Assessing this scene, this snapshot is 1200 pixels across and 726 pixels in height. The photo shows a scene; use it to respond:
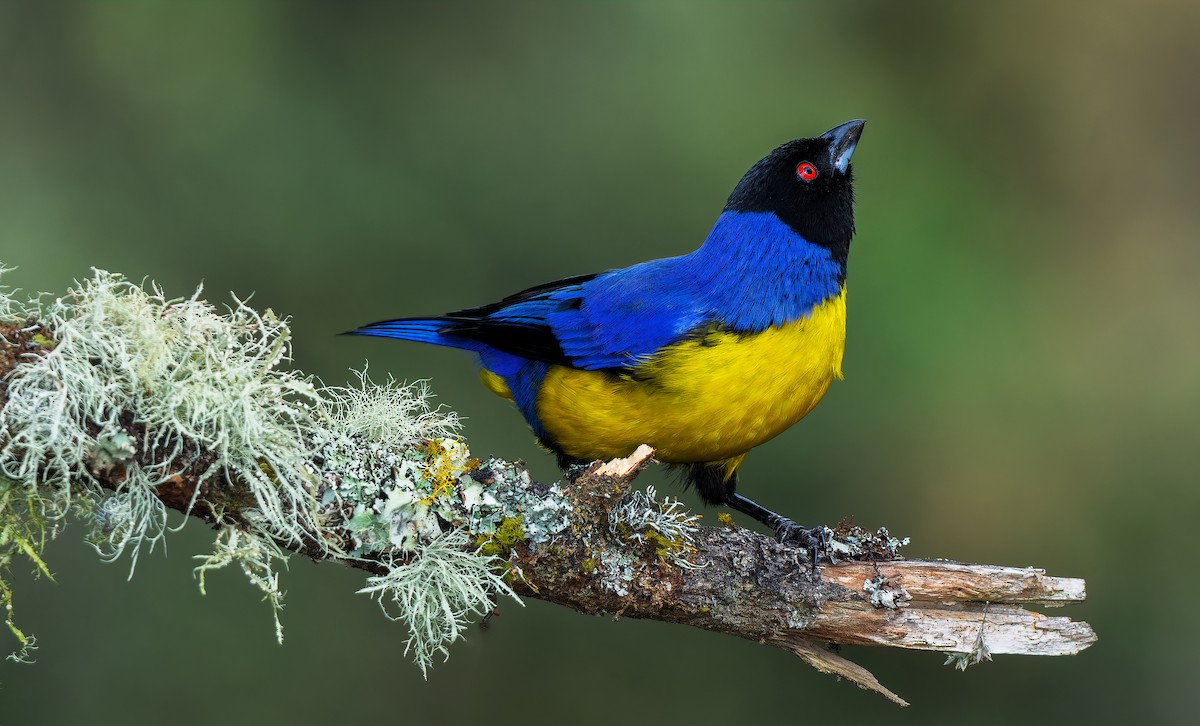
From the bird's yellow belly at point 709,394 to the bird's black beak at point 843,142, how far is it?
2.16 ft

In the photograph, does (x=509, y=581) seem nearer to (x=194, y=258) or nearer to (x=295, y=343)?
(x=295, y=343)

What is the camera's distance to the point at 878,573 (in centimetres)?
303

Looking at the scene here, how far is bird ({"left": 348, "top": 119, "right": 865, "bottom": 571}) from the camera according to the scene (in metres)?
3.52

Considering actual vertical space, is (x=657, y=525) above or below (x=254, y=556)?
above

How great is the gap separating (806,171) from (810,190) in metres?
0.09

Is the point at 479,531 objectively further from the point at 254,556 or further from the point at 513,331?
the point at 513,331

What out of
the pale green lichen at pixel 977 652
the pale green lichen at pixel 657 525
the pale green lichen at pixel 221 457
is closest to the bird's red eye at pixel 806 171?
the pale green lichen at pixel 657 525

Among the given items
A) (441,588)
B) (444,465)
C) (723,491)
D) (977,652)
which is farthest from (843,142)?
(441,588)

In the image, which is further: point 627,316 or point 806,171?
point 806,171

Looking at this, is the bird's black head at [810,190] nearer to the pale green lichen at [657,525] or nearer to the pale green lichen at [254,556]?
the pale green lichen at [657,525]

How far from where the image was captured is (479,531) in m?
2.69

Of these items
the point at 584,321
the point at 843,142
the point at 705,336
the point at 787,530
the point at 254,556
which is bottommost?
the point at 254,556

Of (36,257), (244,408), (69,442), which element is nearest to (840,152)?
(244,408)

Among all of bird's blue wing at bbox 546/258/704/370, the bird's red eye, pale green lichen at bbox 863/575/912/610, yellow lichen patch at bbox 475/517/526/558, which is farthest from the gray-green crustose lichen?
the bird's red eye
